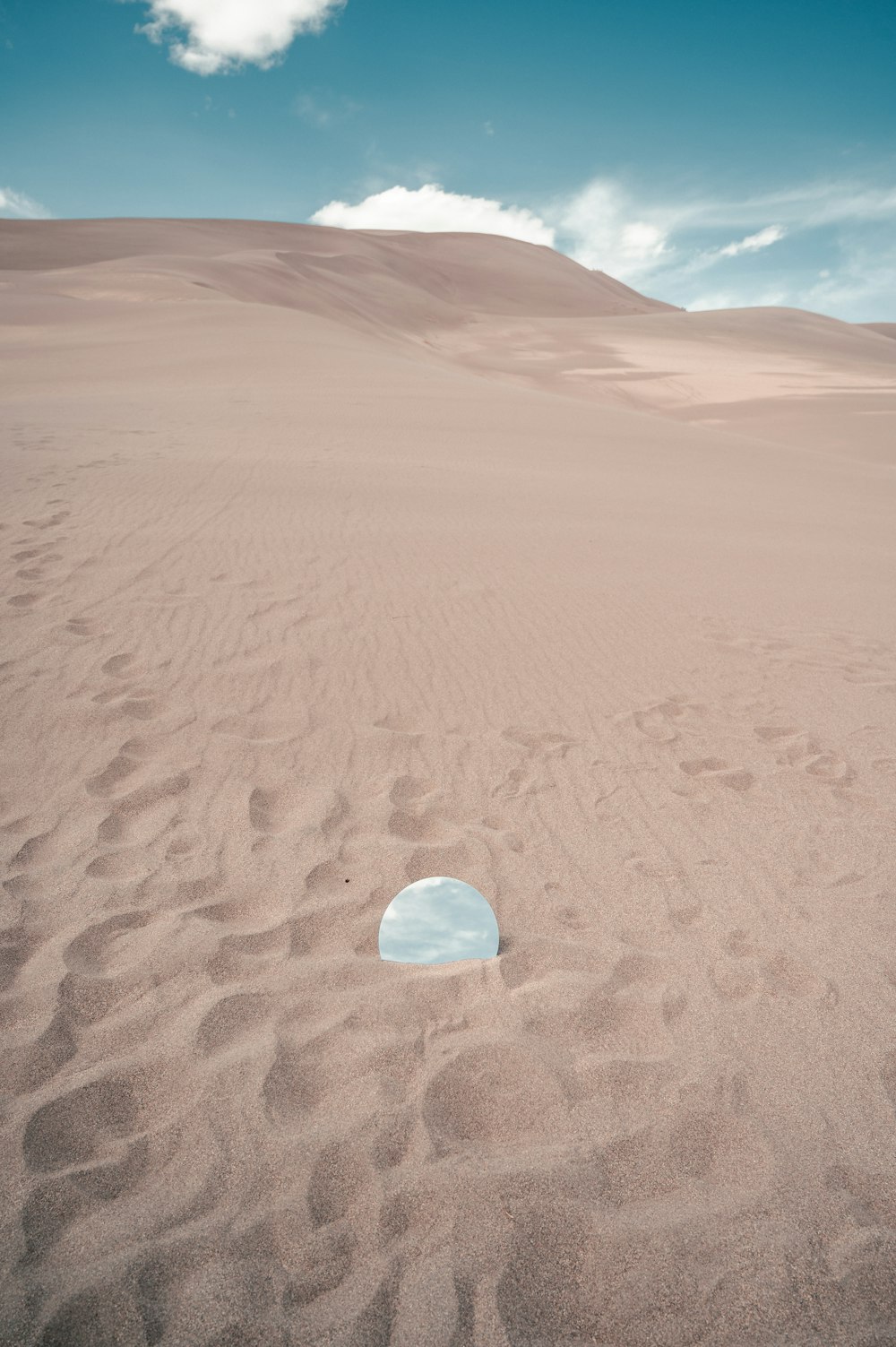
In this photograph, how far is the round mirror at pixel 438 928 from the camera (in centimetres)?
242

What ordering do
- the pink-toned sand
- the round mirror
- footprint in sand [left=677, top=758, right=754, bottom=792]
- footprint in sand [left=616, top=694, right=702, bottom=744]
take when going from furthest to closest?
footprint in sand [left=616, top=694, right=702, bottom=744] < footprint in sand [left=677, top=758, right=754, bottom=792] < the round mirror < the pink-toned sand

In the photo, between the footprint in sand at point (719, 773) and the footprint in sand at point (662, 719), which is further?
the footprint in sand at point (662, 719)

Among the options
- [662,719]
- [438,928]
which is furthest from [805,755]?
[438,928]

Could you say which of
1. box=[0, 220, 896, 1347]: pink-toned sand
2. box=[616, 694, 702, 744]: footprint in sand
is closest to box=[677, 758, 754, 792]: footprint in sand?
box=[0, 220, 896, 1347]: pink-toned sand

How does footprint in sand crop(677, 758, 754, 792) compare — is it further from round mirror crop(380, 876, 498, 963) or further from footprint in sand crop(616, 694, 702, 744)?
round mirror crop(380, 876, 498, 963)

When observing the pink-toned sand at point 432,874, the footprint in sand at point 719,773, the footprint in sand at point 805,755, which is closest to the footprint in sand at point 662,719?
the pink-toned sand at point 432,874

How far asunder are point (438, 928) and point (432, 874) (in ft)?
1.19

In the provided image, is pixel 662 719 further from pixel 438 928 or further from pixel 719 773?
pixel 438 928

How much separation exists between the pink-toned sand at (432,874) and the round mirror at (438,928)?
0.20ft

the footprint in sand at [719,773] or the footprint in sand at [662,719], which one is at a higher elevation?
the footprint in sand at [662,719]

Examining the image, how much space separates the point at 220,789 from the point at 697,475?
298 inches

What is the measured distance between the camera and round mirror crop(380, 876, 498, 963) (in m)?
2.42

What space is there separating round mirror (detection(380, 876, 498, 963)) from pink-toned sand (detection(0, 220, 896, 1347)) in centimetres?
6

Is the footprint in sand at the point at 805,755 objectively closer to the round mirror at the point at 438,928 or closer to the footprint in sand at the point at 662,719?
the footprint in sand at the point at 662,719
